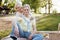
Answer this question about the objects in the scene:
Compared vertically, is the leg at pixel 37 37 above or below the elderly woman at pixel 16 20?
below

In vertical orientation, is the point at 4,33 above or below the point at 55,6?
below

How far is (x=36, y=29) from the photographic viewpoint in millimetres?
3461

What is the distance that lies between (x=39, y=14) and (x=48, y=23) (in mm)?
244

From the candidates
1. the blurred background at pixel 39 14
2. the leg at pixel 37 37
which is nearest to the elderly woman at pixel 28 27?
the leg at pixel 37 37

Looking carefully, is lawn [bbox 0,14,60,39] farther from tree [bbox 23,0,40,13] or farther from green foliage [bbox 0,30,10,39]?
tree [bbox 23,0,40,13]

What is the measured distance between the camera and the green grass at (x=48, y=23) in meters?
3.48

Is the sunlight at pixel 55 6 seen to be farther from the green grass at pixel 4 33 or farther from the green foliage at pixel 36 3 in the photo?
the green grass at pixel 4 33

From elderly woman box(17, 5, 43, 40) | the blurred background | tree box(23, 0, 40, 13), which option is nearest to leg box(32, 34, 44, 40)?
elderly woman box(17, 5, 43, 40)

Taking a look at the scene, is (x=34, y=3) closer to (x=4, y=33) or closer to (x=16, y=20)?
(x=16, y=20)

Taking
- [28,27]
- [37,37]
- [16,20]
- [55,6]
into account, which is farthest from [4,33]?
[55,6]

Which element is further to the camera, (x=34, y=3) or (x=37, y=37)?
(x=34, y=3)

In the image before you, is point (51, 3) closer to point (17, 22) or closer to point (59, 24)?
point (59, 24)

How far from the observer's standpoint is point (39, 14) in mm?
3555

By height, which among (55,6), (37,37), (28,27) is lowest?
(37,37)
